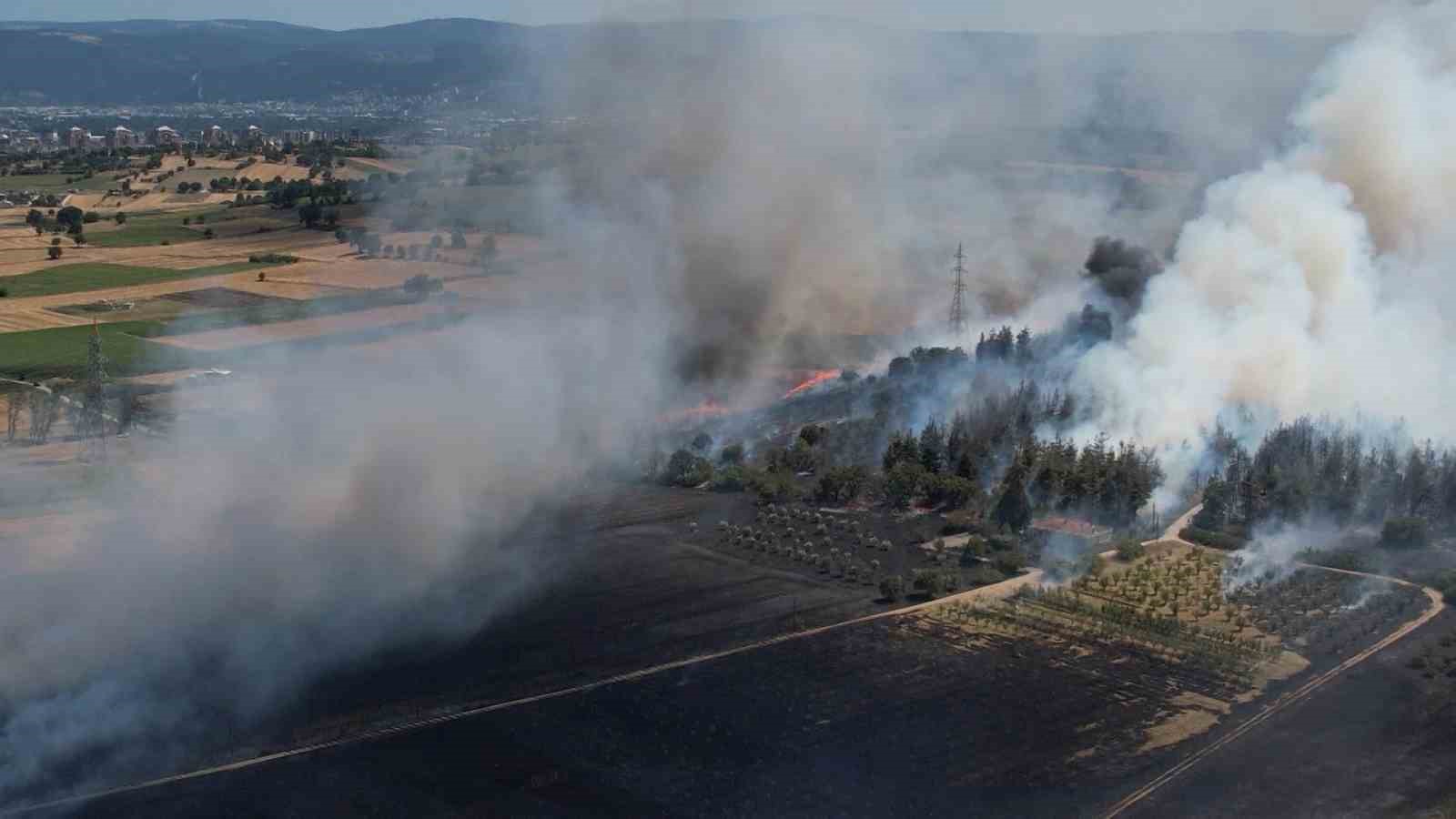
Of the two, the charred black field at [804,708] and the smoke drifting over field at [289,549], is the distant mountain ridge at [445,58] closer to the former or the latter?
the smoke drifting over field at [289,549]

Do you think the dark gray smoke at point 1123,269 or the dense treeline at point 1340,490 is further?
the dark gray smoke at point 1123,269

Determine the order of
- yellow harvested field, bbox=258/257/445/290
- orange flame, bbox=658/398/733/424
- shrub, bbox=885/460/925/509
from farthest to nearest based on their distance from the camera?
orange flame, bbox=658/398/733/424
yellow harvested field, bbox=258/257/445/290
shrub, bbox=885/460/925/509

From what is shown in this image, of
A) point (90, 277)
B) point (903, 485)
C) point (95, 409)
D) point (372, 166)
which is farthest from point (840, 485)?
point (90, 277)

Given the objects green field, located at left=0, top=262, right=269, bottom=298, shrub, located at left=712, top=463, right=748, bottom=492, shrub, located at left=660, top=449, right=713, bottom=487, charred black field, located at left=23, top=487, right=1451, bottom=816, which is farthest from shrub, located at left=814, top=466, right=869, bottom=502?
green field, located at left=0, top=262, right=269, bottom=298

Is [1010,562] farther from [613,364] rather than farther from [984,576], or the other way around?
[613,364]

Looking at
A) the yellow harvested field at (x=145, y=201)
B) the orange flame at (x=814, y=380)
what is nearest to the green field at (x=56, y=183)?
the yellow harvested field at (x=145, y=201)

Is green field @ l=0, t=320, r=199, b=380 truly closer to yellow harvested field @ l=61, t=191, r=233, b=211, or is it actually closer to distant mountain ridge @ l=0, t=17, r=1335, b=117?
distant mountain ridge @ l=0, t=17, r=1335, b=117

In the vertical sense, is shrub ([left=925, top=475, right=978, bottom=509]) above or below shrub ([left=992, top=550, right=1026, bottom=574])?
above
